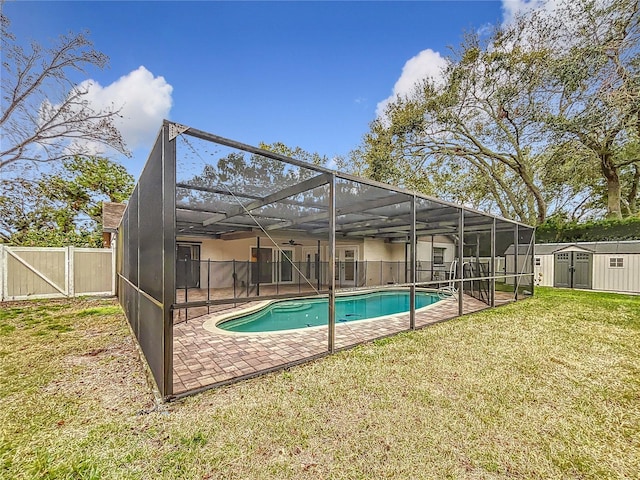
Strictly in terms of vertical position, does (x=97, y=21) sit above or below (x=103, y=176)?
above

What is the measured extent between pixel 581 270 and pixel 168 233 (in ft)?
46.8

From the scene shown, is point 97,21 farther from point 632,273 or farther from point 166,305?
point 632,273

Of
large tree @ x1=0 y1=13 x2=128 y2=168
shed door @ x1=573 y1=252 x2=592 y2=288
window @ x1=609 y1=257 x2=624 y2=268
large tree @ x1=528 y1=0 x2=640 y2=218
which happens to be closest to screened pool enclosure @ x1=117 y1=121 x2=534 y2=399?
shed door @ x1=573 y1=252 x2=592 y2=288

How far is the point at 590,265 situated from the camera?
11.1m

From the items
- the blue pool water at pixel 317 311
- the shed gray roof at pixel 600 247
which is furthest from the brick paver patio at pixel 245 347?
the shed gray roof at pixel 600 247

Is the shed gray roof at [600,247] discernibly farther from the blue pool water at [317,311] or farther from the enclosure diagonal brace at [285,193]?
the enclosure diagonal brace at [285,193]

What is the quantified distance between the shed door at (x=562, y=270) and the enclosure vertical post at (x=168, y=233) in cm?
1425

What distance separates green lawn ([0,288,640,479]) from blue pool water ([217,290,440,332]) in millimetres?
2900

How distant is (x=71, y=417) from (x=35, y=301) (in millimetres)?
8333

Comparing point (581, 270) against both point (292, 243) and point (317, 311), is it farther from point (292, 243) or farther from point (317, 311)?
point (292, 243)

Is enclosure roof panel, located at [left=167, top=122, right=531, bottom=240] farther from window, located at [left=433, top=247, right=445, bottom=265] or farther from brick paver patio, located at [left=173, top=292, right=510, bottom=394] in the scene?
window, located at [left=433, top=247, right=445, bottom=265]

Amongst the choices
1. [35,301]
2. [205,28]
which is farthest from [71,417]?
[205,28]

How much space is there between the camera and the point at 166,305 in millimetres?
2725

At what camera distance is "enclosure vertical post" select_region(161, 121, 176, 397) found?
2.72 meters
